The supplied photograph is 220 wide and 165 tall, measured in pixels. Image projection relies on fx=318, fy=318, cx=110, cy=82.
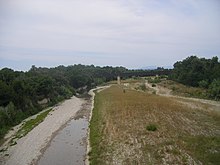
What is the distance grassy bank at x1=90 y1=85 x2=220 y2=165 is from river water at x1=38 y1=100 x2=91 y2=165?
1316 millimetres

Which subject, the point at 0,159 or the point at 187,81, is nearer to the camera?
the point at 0,159

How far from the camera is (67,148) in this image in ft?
108

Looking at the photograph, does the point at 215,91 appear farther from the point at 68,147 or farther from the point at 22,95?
the point at 68,147

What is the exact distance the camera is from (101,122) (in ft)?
143

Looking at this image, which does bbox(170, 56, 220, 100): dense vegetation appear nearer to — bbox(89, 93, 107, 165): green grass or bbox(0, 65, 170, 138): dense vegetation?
bbox(0, 65, 170, 138): dense vegetation

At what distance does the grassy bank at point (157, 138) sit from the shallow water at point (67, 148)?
1.34 metres

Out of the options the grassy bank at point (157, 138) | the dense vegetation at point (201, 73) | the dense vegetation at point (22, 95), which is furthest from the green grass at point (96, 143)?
the dense vegetation at point (201, 73)

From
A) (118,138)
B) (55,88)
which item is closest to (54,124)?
(118,138)

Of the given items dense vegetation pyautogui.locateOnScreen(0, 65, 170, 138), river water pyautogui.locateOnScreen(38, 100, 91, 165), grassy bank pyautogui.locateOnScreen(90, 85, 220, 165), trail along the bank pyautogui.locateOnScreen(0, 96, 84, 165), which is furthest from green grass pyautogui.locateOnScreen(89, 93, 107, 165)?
dense vegetation pyautogui.locateOnScreen(0, 65, 170, 138)

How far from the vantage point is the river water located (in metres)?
28.4

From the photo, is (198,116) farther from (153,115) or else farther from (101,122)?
(101,122)

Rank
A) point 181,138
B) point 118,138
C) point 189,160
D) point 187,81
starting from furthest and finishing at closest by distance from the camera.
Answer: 1. point 187,81
2. point 118,138
3. point 181,138
4. point 189,160

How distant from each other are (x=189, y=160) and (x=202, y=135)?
28.6 feet

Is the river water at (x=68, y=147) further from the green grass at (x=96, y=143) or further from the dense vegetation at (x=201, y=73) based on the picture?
the dense vegetation at (x=201, y=73)
